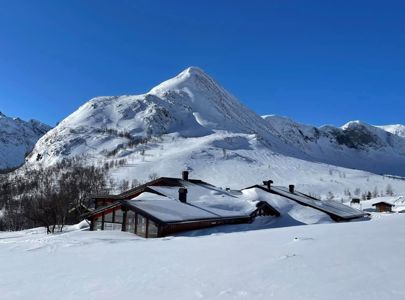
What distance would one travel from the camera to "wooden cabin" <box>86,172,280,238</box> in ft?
105

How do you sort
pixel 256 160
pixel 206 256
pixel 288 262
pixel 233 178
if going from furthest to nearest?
pixel 256 160, pixel 233 178, pixel 206 256, pixel 288 262

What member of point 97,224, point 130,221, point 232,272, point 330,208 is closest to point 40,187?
point 97,224

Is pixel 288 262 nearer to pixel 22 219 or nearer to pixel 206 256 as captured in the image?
pixel 206 256

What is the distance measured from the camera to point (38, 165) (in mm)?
198625

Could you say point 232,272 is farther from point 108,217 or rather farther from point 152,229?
point 108,217

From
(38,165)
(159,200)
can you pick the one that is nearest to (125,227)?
(159,200)

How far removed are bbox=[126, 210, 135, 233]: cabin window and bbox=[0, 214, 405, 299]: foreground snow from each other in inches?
664

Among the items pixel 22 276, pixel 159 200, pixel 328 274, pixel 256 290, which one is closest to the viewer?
pixel 256 290

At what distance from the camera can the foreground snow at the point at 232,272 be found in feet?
29.5

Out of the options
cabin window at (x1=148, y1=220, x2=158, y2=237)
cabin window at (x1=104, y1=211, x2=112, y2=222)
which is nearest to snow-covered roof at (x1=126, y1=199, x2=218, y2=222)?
cabin window at (x1=148, y1=220, x2=158, y2=237)

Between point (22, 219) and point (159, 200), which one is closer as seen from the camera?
point (159, 200)

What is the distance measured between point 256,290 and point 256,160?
15718 centimetres

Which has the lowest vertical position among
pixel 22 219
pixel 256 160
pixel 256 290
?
pixel 22 219

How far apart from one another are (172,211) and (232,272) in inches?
914
